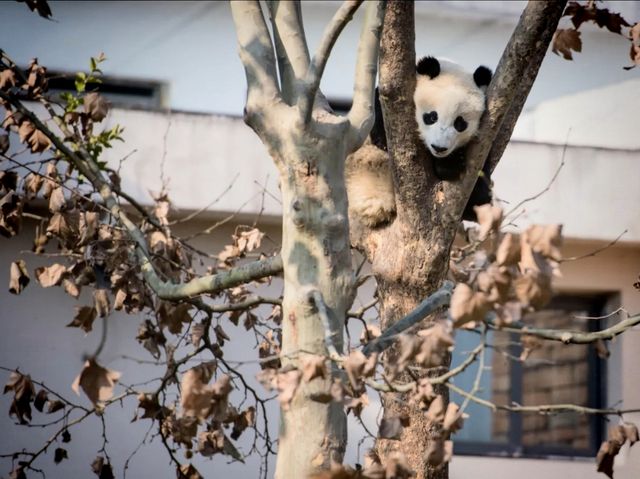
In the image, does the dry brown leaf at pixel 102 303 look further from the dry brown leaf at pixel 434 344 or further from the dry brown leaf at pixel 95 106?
the dry brown leaf at pixel 434 344

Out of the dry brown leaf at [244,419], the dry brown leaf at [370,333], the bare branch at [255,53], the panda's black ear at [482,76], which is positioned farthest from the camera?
the panda's black ear at [482,76]

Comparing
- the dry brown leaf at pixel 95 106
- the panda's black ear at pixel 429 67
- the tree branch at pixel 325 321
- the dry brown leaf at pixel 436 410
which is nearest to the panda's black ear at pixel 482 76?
the panda's black ear at pixel 429 67

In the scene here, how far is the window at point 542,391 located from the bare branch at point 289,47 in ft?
14.6

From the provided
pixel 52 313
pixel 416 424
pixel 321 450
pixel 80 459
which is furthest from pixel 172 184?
pixel 321 450

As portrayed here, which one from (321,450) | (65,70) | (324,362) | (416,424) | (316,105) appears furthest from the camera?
(65,70)

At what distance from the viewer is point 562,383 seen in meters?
9.35

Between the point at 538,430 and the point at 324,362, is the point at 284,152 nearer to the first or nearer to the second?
the point at 324,362

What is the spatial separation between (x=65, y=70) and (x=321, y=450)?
685 centimetres

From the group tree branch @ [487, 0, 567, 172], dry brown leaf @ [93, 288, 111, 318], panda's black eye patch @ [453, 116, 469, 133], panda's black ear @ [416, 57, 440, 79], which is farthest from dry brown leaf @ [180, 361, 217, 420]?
panda's black ear @ [416, 57, 440, 79]

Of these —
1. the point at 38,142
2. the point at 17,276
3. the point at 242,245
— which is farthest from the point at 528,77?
the point at 17,276

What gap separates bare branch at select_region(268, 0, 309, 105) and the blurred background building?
2.56 m

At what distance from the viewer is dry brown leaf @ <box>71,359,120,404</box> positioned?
2836 millimetres

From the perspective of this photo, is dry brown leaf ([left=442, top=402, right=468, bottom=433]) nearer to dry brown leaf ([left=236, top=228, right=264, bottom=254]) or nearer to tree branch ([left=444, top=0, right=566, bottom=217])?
tree branch ([left=444, top=0, right=566, bottom=217])

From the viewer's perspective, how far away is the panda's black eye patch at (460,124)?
552 centimetres
